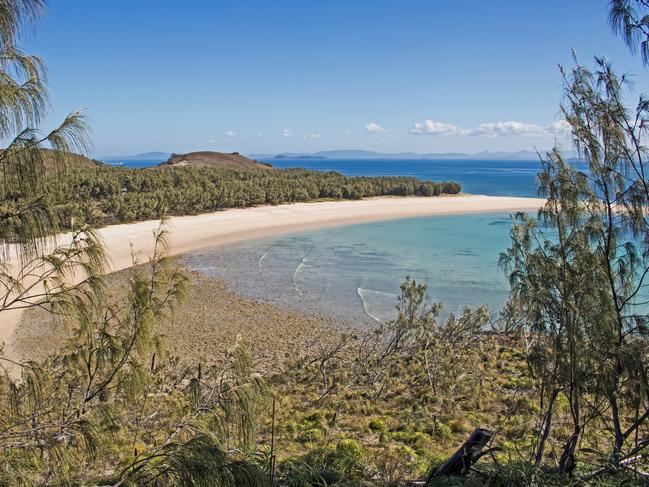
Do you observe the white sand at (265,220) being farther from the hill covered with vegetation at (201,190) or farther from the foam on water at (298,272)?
the foam on water at (298,272)

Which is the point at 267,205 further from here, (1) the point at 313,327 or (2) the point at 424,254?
(1) the point at 313,327

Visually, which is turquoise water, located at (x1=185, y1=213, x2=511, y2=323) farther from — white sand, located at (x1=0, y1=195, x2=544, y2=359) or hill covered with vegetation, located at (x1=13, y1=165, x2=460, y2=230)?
hill covered with vegetation, located at (x1=13, y1=165, x2=460, y2=230)

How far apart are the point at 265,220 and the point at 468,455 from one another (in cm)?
3084

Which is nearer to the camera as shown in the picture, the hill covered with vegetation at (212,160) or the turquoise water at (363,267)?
the turquoise water at (363,267)

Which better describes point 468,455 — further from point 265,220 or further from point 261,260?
point 265,220

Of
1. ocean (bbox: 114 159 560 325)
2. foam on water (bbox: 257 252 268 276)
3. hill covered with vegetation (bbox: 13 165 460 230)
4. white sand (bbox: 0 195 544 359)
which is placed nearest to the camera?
ocean (bbox: 114 159 560 325)

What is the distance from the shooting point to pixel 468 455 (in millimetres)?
4723

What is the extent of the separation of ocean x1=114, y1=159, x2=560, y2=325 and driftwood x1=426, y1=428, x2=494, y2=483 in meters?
7.53

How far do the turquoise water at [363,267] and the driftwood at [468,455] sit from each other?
9963 millimetres

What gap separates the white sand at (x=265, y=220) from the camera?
23922 millimetres

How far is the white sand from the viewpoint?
78.5 feet

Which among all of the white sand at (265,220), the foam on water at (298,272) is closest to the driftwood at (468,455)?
the white sand at (265,220)

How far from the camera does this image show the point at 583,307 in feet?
13.9

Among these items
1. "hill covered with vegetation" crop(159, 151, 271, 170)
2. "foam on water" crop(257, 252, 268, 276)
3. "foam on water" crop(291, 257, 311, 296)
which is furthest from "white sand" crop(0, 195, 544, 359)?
"hill covered with vegetation" crop(159, 151, 271, 170)
